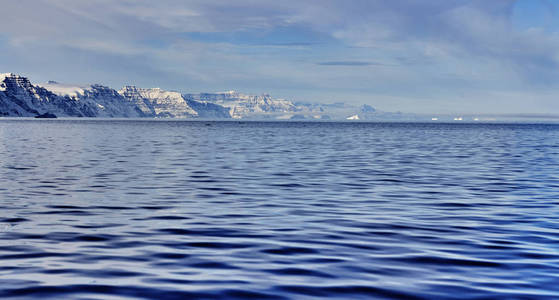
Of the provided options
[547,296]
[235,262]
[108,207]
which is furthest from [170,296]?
[108,207]

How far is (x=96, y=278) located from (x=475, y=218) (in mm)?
11966

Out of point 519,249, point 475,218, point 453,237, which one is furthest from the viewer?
point 475,218

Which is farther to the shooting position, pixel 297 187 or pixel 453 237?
pixel 297 187

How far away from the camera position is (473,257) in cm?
1268

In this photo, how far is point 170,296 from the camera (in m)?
9.46

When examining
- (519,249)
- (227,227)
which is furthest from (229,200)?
(519,249)

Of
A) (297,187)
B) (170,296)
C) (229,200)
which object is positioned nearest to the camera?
(170,296)

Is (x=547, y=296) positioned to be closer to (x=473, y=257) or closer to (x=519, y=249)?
(x=473, y=257)

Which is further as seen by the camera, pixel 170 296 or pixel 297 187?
pixel 297 187

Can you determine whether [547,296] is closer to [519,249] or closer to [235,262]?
[519,249]

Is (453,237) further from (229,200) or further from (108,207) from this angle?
(108,207)

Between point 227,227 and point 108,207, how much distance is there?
577cm

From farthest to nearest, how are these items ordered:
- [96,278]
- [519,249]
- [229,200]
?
[229,200] → [519,249] → [96,278]

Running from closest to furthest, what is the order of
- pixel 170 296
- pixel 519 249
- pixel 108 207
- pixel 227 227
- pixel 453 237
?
pixel 170 296 < pixel 519 249 < pixel 453 237 < pixel 227 227 < pixel 108 207
